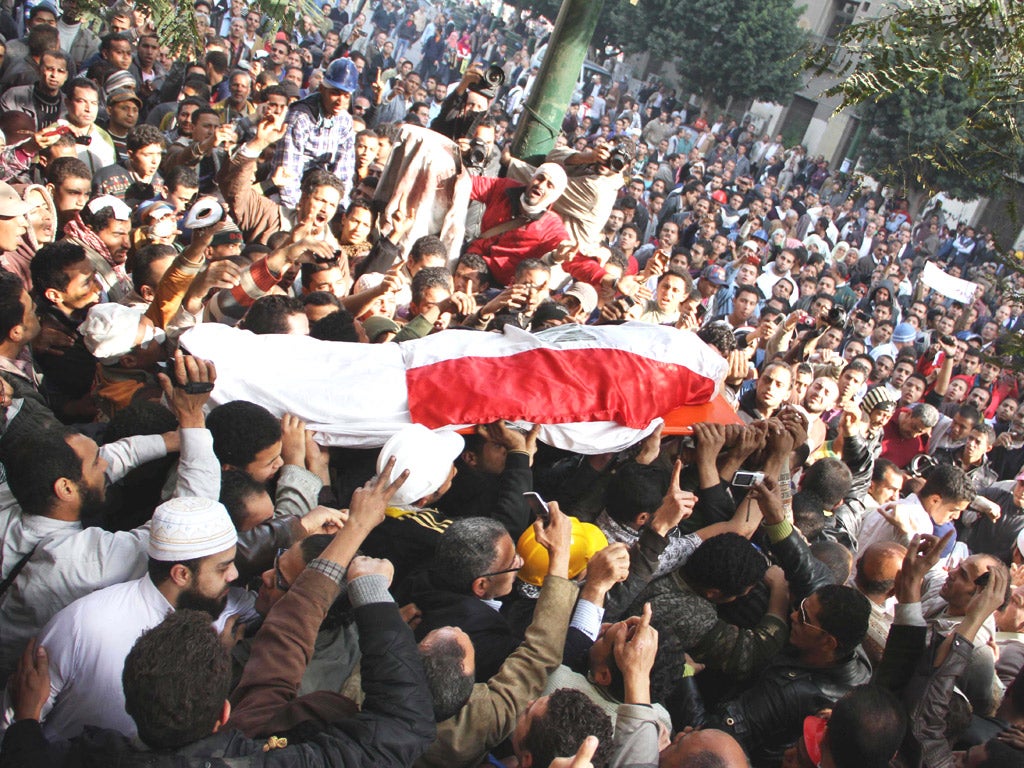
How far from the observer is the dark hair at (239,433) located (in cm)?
282

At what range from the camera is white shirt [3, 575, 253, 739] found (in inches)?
77.1

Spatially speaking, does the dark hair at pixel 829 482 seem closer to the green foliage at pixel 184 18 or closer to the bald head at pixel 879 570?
the bald head at pixel 879 570

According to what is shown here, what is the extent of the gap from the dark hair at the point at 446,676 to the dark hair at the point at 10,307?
5.79 feet

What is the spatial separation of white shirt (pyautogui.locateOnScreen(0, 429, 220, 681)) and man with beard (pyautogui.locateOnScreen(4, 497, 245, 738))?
0.09m

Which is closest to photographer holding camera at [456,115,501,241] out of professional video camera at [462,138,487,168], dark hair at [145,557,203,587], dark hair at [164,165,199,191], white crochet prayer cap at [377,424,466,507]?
professional video camera at [462,138,487,168]

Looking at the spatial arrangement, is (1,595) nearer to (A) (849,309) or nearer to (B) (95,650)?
(B) (95,650)

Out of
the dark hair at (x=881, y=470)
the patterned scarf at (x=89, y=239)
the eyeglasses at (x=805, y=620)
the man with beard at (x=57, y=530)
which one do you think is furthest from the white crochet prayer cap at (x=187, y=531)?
the dark hair at (x=881, y=470)

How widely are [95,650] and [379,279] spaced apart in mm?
2526

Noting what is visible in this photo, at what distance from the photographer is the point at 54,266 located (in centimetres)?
321

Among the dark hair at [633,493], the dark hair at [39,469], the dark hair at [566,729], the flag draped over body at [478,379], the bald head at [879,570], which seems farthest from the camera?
the bald head at [879,570]

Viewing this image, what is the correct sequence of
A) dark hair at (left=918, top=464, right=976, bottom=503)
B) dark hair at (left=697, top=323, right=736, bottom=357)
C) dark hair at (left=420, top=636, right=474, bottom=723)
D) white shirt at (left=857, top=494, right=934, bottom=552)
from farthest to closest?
dark hair at (left=918, top=464, right=976, bottom=503)
dark hair at (left=697, top=323, right=736, bottom=357)
white shirt at (left=857, top=494, right=934, bottom=552)
dark hair at (left=420, top=636, right=474, bottom=723)

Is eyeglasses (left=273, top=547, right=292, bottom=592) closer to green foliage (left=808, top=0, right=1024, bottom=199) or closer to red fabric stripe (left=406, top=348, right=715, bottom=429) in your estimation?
red fabric stripe (left=406, top=348, right=715, bottom=429)

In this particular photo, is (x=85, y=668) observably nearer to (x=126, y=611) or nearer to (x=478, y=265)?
(x=126, y=611)

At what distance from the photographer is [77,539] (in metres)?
2.30
